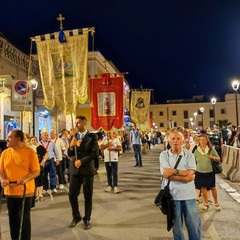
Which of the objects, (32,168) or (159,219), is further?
(159,219)

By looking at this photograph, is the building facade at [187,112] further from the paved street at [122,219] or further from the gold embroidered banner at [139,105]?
the paved street at [122,219]

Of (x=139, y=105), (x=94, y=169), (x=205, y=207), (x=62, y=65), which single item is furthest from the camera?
(x=139, y=105)

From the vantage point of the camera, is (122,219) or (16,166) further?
(122,219)

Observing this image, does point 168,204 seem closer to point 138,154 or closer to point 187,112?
point 138,154

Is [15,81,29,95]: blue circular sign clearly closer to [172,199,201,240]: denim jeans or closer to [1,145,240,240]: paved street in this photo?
[1,145,240,240]: paved street

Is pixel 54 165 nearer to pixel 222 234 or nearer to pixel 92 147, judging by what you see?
pixel 92 147

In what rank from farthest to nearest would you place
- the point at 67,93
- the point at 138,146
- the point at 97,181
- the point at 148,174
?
the point at 138,146 < the point at 148,174 < the point at 97,181 < the point at 67,93

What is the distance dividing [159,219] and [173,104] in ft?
297

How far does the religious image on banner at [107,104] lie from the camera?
13.4 m

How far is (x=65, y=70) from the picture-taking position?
10516mm

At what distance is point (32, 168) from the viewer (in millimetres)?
5156

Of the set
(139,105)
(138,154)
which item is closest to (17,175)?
(138,154)

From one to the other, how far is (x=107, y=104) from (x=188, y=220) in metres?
9.22

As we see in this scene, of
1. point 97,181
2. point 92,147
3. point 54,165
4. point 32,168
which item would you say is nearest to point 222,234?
point 92,147
